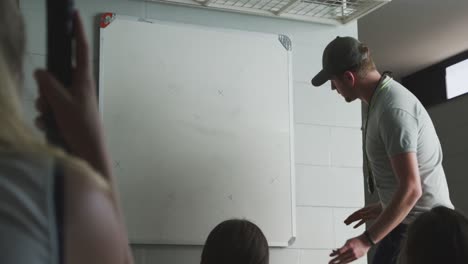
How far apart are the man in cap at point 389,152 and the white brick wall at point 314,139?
1.45 ft

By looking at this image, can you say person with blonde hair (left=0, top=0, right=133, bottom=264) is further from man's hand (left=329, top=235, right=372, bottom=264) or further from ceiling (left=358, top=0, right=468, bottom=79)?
ceiling (left=358, top=0, right=468, bottom=79)

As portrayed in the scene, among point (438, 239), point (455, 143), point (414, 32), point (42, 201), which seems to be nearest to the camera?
point (42, 201)

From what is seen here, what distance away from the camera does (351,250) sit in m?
2.26

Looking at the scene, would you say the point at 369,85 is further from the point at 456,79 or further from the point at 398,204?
the point at 456,79

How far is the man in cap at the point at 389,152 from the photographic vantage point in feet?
7.36

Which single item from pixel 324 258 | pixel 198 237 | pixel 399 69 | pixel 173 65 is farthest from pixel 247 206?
pixel 399 69

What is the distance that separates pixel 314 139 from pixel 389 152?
0.77m

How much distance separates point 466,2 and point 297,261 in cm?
239

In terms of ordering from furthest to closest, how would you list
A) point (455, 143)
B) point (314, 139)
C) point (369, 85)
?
point (455, 143), point (314, 139), point (369, 85)

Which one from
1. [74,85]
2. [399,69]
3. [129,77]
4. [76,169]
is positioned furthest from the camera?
[399,69]

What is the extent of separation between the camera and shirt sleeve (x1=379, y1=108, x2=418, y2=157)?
88.8 inches

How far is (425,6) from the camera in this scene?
4383 mm

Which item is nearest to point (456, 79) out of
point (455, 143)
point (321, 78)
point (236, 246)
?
point (455, 143)

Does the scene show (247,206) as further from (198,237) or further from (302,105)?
(302,105)
